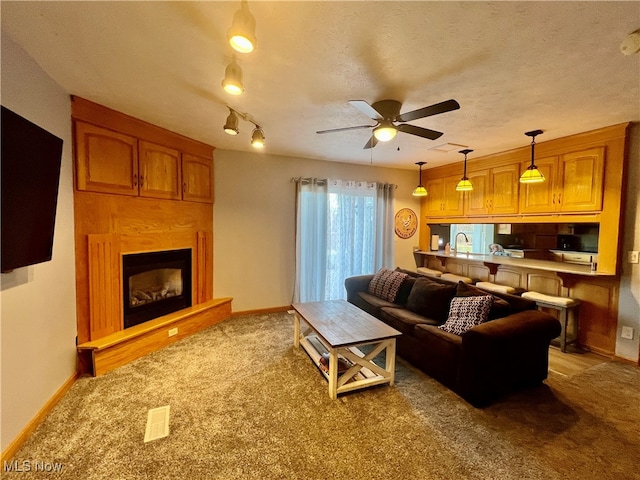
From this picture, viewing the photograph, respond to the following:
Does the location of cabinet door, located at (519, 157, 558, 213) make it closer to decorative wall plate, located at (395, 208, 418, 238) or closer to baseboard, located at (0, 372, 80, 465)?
decorative wall plate, located at (395, 208, 418, 238)

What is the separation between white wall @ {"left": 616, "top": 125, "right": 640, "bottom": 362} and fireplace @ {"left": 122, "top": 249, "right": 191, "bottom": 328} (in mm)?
5105

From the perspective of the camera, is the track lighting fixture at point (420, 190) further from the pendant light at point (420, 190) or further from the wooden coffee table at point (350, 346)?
the wooden coffee table at point (350, 346)

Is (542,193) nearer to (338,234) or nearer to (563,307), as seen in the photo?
(563,307)

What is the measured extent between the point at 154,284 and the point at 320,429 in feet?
8.83

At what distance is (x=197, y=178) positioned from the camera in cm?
374

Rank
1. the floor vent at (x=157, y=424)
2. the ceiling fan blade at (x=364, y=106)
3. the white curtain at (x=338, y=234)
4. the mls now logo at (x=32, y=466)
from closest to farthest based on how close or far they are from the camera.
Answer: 1. the mls now logo at (x=32, y=466)
2. the floor vent at (x=157, y=424)
3. the ceiling fan blade at (x=364, y=106)
4. the white curtain at (x=338, y=234)

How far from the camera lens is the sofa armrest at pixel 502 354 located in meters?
2.16

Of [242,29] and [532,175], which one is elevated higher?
[242,29]

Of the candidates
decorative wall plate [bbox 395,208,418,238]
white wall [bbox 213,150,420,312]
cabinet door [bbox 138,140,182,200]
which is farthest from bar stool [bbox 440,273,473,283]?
cabinet door [bbox 138,140,182,200]

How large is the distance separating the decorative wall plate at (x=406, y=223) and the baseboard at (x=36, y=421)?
15.9 feet

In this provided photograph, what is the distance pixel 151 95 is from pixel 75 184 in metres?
1.06

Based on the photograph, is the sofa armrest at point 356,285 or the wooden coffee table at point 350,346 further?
the sofa armrest at point 356,285

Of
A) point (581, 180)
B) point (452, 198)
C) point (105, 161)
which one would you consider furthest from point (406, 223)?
point (105, 161)

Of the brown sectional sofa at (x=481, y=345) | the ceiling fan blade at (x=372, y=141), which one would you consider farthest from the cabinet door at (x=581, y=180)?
the ceiling fan blade at (x=372, y=141)
